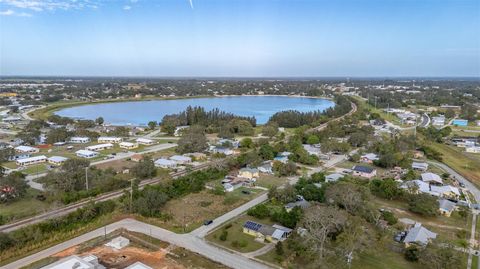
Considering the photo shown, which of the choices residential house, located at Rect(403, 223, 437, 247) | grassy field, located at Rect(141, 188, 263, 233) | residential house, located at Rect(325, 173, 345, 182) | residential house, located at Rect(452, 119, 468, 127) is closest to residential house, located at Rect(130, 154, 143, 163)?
grassy field, located at Rect(141, 188, 263, 233)

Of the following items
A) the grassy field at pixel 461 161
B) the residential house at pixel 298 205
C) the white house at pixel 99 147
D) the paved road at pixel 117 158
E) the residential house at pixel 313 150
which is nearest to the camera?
the residential house at pixel 298 205

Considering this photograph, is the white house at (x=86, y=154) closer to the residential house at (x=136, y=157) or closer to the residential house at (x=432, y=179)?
the residential house at (x=136, y=157)

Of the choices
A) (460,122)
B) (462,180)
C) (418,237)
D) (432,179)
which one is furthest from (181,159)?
(460,122)

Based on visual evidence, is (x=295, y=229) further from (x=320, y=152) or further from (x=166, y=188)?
(x=320, y=152)

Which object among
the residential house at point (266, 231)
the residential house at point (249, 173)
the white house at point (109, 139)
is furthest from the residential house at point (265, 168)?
the white house at point (109, 139)

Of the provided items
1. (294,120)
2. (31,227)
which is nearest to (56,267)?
(31,227)

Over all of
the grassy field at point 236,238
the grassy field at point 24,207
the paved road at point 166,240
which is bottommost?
the grassy field at point 236,238
